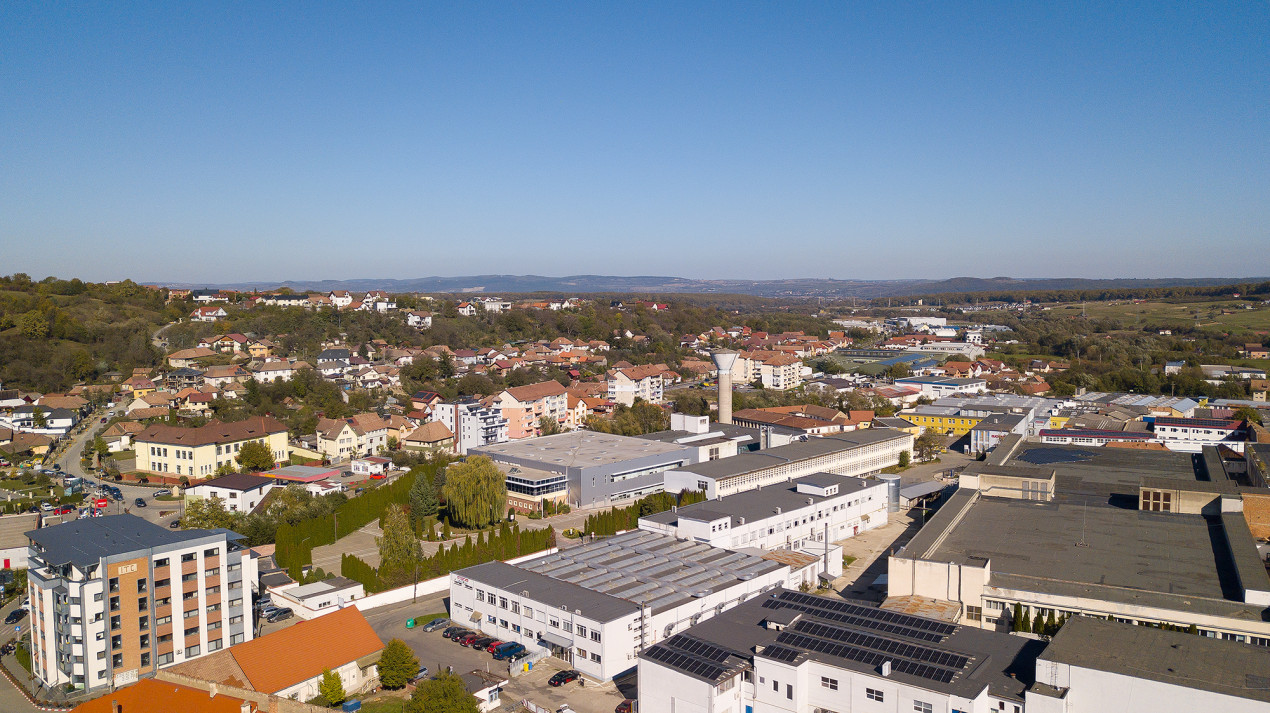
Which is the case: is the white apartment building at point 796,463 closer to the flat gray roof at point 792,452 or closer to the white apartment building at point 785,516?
the flat gray roof at point 792,452

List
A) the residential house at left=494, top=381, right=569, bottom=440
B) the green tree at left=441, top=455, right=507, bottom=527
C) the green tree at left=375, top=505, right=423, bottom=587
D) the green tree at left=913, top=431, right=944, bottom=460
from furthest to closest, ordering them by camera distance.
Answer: the residential house at left=494, top=381, right=569, bottom=440, the green tree at left=913, top=431, right=944, bottom=460, the green tree at left=441, top=455, right=507, bottom=527, the green tree at left=375, top=505, right=423, bottom=587

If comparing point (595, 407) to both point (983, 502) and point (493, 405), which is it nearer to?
point (493, 405)

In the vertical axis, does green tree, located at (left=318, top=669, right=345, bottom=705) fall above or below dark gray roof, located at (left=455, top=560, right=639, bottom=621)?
below

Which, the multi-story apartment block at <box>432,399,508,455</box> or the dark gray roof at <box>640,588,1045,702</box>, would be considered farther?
the multi-story apartment block at <box>432,399,508,455</box>

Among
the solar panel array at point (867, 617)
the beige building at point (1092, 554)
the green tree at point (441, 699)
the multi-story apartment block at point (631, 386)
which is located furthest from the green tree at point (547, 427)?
the green tree at point (441, 699)

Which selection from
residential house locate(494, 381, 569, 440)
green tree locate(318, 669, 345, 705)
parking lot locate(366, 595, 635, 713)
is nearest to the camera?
green tree locate(318, 669, 345, 705)

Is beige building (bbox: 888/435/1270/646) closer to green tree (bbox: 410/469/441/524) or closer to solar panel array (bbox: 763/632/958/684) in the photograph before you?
solar panel array (bbox: 763/632/958/684)

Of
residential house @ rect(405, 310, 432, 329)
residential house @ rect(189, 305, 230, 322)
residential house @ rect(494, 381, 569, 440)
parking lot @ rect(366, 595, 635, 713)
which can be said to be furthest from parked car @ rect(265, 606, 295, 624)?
residential house @ rect(405, 310, 432, 329)

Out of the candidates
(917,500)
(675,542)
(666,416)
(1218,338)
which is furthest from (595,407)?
(1218,338)
